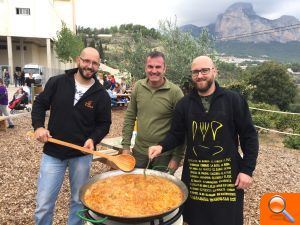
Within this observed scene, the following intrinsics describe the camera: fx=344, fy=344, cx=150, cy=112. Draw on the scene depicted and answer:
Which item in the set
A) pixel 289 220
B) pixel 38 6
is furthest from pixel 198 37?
pixel 38 6

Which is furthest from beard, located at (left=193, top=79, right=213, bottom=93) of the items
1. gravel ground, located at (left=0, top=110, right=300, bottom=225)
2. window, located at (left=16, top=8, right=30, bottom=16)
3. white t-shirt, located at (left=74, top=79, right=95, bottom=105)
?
window, located at (left=16, top=8, right=30, bottom=16)

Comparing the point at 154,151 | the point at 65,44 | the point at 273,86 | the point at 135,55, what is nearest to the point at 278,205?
the point at 154,151

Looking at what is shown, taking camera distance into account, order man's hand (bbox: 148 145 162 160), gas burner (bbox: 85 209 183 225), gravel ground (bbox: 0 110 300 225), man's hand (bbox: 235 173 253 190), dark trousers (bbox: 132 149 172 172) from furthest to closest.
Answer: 1. gravel ground (bbox: 0 110 300 225)
2. dark trousers (bbox: 132 149 172 172)
3. man's hand (bbox: 148 145 162 160)
4. man's hand (bbox: 235 173 253 190)
5. gas burner (bbox: 85 209 183 225)

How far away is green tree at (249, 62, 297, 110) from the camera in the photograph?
36.4 meters

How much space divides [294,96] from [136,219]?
1594 inches

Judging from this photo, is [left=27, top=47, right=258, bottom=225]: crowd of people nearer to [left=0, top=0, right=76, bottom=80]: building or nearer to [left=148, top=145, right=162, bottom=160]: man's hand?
[left=148, top=145, right=162, bottom=160]: man's hand

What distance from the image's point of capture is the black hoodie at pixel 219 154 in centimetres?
276

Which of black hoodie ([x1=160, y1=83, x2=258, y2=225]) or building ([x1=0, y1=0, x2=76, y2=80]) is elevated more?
building ([x1=0, y1=0, x2=76, y2=80])

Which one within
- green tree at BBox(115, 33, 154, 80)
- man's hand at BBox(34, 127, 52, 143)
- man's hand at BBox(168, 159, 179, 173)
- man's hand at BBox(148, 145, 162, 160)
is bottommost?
man's hand at BBox(168, 159, 179, 173)

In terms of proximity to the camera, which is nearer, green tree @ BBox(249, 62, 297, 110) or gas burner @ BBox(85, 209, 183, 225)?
gas burner @ BBox(85, 209, 183, 225)

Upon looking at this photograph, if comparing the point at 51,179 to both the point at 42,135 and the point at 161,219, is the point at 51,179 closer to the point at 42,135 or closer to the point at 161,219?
the point at 42,135

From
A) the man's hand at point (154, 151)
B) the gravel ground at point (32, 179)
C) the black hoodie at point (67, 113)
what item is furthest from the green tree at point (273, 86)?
the man's hand at point (154, 151)

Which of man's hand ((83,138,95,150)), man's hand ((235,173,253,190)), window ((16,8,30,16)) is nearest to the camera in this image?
man's hand ((235,173,253,190))

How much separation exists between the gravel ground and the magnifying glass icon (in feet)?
7.10
